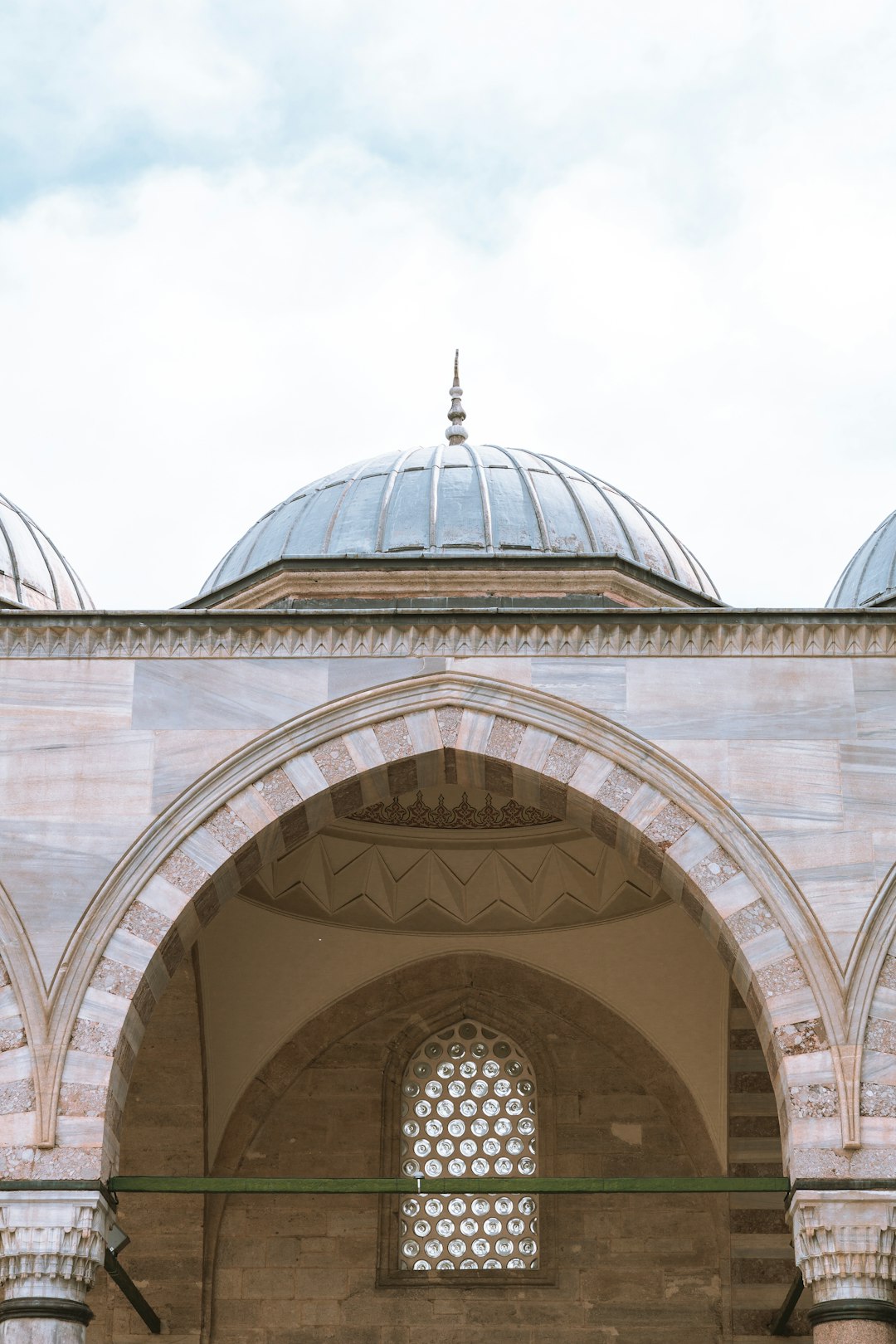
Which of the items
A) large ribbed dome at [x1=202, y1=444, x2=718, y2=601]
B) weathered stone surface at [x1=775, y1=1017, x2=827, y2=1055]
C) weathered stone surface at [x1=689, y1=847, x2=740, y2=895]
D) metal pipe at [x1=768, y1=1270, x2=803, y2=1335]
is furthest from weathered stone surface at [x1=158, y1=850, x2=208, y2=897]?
large ribbed dome at [x1=202, y1=444, x2=718, y2=601]

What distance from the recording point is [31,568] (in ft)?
46.8

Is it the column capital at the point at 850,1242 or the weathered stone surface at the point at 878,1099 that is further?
the weathered stone surface at the point at 878,1099

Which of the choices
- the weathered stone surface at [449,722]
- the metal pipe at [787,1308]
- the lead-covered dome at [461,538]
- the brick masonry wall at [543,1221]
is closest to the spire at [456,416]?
the lead-covered dome at [461,538]

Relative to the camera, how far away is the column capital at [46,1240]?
8156mm

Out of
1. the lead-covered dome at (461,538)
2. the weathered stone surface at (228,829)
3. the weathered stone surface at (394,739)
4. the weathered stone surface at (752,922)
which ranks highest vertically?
the lead-covered dome at (461,538)

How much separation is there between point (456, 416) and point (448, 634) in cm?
540

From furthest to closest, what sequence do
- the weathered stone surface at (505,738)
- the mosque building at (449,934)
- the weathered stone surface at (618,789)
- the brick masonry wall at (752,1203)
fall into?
1. the brick masonry wall at (752,1203)
2. the weathered stone surface at (505,738)
3. the weathered stone surface at (618,789)
4. the mosque building at (449,934)

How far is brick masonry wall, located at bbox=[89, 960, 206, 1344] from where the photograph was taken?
11492 millimetres

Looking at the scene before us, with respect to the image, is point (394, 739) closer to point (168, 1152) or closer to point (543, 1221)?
point (168, 1152)

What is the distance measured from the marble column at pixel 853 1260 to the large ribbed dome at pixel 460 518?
4.87 metres

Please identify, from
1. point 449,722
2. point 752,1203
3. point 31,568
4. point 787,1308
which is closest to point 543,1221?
point 752,1203

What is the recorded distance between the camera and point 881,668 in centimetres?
921

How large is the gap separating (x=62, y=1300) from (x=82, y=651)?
9.86 ft

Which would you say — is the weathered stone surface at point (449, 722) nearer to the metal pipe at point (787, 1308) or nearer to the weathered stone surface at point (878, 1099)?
the weathered stone surface at point (878, 1099)
